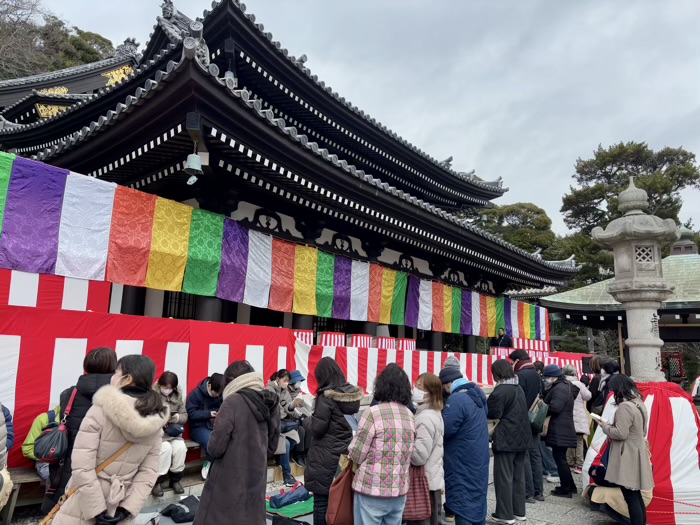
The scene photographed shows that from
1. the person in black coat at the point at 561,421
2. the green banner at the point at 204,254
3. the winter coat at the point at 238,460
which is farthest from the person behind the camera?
the green banner at the point at 204,254

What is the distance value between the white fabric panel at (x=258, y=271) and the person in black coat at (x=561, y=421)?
4.73 m

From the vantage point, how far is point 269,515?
4.98m

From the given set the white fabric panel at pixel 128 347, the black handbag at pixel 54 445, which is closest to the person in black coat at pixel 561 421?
the white fabric panel at pixel 128 347

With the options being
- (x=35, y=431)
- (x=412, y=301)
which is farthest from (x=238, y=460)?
(x=412, y=301)

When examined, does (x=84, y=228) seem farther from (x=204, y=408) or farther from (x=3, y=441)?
(x=3, y=441)

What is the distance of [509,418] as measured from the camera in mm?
4902

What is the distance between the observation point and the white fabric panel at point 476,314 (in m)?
13.5

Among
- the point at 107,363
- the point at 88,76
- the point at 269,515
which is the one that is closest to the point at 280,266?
the point at 269,515

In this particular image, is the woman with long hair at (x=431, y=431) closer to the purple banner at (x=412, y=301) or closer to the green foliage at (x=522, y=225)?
the purple banner at (x=412, y=301)

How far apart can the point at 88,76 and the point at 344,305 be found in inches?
637

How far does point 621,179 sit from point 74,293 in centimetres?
3412

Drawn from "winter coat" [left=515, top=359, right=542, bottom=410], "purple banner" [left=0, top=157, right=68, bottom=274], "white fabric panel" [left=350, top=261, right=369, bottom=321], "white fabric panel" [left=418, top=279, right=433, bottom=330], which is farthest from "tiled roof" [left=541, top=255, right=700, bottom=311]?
"purple banner" [left=0, top=157, right=68, bottom=274]

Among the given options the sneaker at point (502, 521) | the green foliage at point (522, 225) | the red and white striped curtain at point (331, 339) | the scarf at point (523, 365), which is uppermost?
the green foliage at point (522, 225)

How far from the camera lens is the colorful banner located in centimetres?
559
